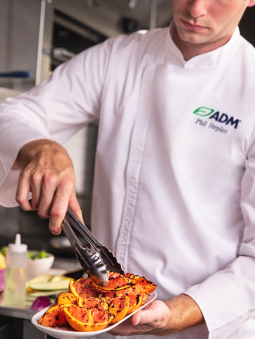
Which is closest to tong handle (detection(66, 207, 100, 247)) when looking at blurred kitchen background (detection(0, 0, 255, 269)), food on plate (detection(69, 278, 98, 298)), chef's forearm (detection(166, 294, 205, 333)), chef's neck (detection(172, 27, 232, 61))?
food on plate (detection(69, 278, 98, 298))

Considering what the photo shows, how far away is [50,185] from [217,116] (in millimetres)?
549

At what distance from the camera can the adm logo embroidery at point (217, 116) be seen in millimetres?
1243

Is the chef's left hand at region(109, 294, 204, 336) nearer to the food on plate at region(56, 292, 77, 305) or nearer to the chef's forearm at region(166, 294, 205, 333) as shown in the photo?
the chef's forearm at region(166, 294, 205, 333)

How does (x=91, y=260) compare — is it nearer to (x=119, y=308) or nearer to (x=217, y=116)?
(x=119, y=308)

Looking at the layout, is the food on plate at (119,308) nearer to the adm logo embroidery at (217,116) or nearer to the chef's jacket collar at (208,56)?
the adm logo embroidery at (217,116)

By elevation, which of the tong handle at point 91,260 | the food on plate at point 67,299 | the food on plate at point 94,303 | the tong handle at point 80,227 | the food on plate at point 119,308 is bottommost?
the food on plate at point 67,299

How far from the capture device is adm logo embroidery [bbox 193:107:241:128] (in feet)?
4.08

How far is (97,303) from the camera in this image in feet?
2.95

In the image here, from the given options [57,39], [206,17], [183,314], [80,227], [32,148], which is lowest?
[183,314]

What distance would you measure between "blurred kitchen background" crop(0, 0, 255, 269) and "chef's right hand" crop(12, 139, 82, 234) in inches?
38.3

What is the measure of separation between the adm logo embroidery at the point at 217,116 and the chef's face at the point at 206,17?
19 centimetres

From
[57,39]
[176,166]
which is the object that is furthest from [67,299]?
[57,39]

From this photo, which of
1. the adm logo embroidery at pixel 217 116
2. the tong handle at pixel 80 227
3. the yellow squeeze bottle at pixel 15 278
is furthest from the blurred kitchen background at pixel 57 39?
the tong handle at pixel 80 227

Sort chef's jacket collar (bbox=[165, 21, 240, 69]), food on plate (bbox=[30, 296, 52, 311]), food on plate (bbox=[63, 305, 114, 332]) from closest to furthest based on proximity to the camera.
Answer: food on plate (bbox=[63, 305, 114, 332]) < chef's jacket collar (bbox=[165, 21, 240, 69]) < food on plate (bbox=[30, 296, 52, 311])
